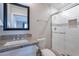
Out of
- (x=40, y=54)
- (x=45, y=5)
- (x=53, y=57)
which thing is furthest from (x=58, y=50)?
(x=45, y=5)

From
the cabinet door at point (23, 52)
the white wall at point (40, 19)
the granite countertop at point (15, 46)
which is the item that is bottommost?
the cabinet door at point (23, 52)

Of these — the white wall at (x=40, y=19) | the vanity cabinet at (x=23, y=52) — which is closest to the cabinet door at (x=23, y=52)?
the vanity cabinet at (x=23, y=52)

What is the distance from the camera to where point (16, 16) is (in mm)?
1231

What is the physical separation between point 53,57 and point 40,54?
14cm

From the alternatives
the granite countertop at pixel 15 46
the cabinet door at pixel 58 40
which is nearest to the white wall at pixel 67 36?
the cabinet door at pixel 58 40

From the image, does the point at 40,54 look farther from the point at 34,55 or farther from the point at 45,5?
the point at 45,5

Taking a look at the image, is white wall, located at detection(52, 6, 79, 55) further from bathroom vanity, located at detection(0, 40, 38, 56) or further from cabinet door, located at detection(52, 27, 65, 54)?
bathroom vanity, located at detection(0, 40, 38, 56)

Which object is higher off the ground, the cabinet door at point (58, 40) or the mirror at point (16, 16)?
the mirror at point (16, 16)

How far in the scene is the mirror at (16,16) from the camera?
3.94 ft

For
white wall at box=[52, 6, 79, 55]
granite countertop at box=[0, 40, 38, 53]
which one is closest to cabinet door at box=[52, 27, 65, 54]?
white wall at box=[52, 6, 79, 55]

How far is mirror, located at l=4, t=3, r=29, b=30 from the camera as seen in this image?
1.20 m

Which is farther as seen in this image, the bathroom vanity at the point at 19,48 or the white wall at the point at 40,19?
the white wall at the point at 40,19

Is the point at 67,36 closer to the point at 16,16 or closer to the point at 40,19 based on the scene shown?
the point at 40,19

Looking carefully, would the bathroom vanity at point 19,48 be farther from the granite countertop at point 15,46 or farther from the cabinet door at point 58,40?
the cabinet door at point 58,40
